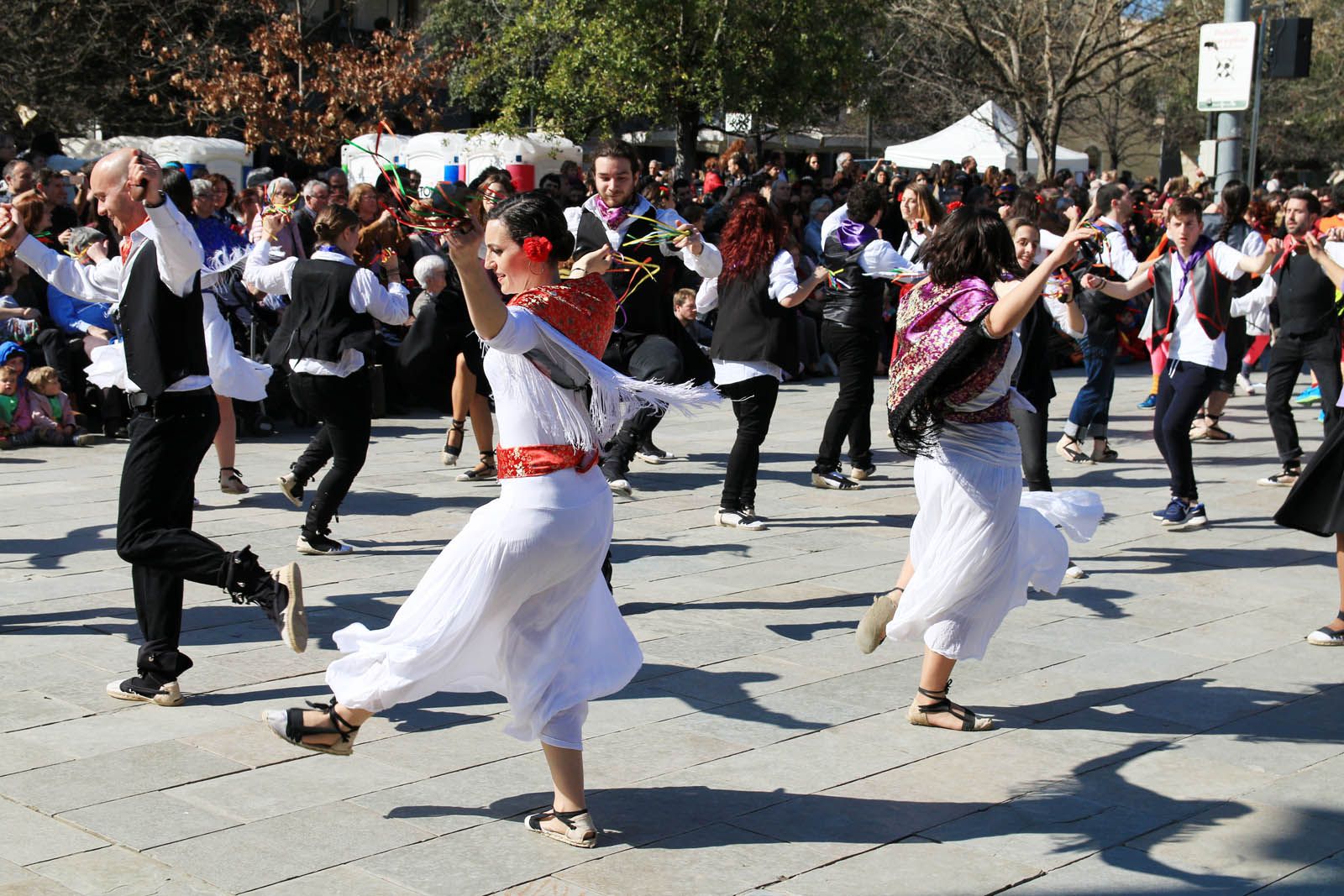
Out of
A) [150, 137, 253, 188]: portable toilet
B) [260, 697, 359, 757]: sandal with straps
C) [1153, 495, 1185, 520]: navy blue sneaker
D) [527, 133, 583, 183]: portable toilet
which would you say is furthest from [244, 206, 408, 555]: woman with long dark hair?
[527, 133, 583, 183]: portable toilet

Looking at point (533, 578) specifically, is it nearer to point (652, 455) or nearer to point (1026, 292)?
point (1026, 292)

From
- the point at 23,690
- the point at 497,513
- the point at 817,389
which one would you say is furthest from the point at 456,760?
the point at 817,389

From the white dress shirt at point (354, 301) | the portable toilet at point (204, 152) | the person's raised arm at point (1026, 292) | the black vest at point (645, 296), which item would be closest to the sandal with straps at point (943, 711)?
the person's raised arm at point (1026, 292)

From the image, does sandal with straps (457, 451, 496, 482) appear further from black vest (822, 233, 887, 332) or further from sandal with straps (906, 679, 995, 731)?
sandal with straps (906, 679, 995, 731)

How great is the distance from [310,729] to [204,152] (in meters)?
14.9

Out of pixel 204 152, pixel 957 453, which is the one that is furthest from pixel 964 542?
pixel 204 152

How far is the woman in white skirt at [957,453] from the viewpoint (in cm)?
503

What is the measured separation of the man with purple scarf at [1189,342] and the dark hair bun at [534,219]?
4.99 m

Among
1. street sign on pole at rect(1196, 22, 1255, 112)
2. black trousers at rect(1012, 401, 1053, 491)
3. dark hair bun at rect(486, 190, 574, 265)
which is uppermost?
street sign on pole at rect(1196, 22, 1255, 112)

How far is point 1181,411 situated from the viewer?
8469 millimetres

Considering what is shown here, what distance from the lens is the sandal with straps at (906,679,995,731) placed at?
513 centimetres

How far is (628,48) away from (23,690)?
1572 centimetres

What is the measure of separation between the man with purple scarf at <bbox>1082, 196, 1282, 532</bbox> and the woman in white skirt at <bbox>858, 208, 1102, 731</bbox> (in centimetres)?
355

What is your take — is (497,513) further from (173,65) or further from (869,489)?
(173,65)
